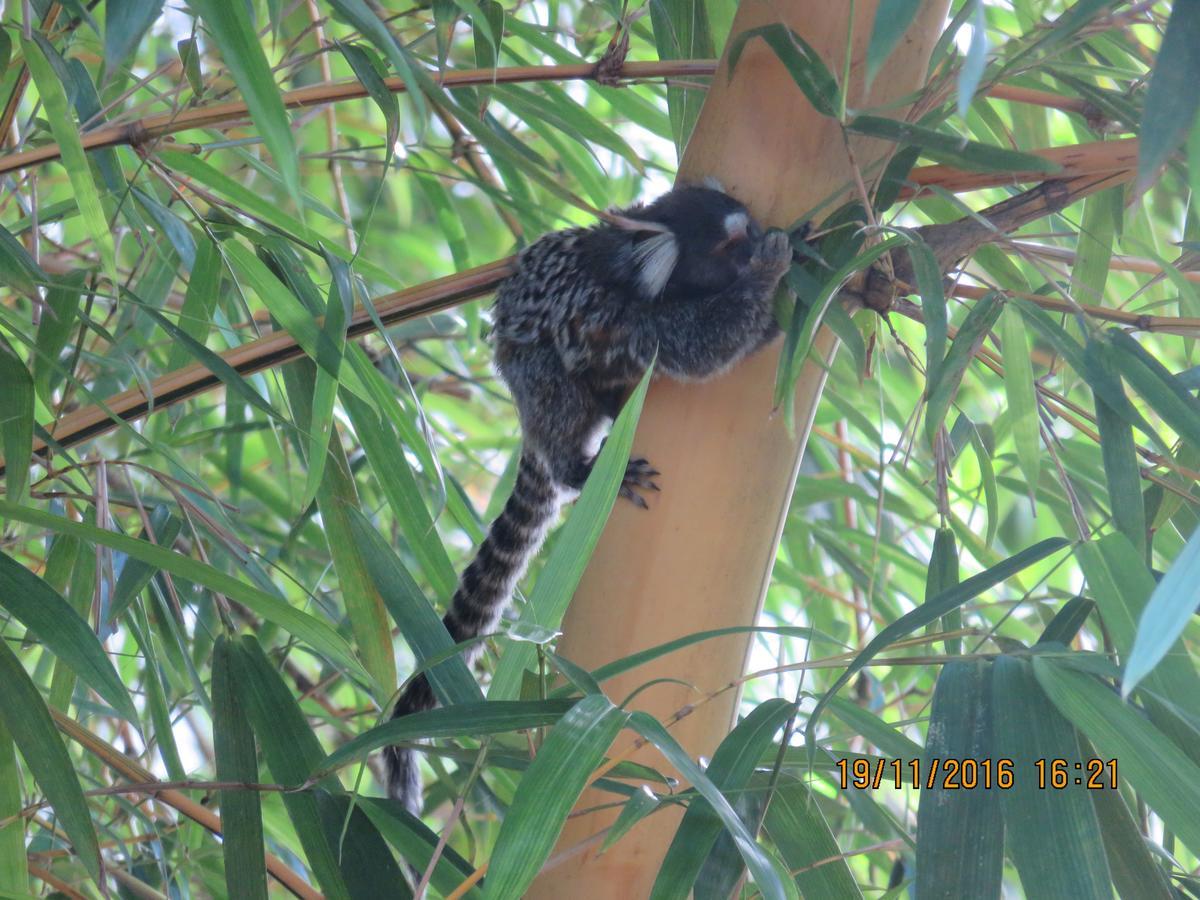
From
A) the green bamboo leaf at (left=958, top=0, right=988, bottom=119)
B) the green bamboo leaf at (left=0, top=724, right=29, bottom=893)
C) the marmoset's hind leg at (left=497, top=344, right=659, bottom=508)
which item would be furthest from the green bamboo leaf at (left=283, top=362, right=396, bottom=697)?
the green bamboo leaf at (left=958, top=0, right=988, bottom=119)

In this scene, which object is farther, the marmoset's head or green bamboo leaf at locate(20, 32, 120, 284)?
the marmoset's head

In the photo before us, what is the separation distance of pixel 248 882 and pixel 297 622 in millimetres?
234

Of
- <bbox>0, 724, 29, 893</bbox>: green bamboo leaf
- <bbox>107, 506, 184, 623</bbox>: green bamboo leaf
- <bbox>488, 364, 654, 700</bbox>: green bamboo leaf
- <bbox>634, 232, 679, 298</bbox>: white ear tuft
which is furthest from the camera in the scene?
<bbox>634, 232, 679, 298</bbox>: white ear tuft

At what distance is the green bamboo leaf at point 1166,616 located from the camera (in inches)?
25.9

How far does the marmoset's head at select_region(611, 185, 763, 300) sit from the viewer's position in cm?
134

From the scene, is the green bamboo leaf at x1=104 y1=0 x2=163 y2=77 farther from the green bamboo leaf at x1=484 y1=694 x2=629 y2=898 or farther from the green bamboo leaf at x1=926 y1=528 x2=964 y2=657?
the green bamboo leaf at x1=926 y1=528 x2=964 y2=657

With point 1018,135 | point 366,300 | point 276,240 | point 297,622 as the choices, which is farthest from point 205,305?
point 1018,135

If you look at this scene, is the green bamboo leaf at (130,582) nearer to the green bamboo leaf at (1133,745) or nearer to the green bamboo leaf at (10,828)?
the green bamboo leaf at (10,828)

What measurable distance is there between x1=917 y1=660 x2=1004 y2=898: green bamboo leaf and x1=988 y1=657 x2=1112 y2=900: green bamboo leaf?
1 cm

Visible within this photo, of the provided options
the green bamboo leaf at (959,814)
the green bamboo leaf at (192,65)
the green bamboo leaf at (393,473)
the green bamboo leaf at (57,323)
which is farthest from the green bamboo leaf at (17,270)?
the green bamboo leaf at (959,814)

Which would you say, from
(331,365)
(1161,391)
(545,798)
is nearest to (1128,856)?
(1161,391)

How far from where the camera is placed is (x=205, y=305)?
1381 mm

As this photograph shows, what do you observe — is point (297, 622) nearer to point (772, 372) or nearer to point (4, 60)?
point (772, 372)

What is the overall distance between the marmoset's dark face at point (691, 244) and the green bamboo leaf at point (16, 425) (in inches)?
29.1
